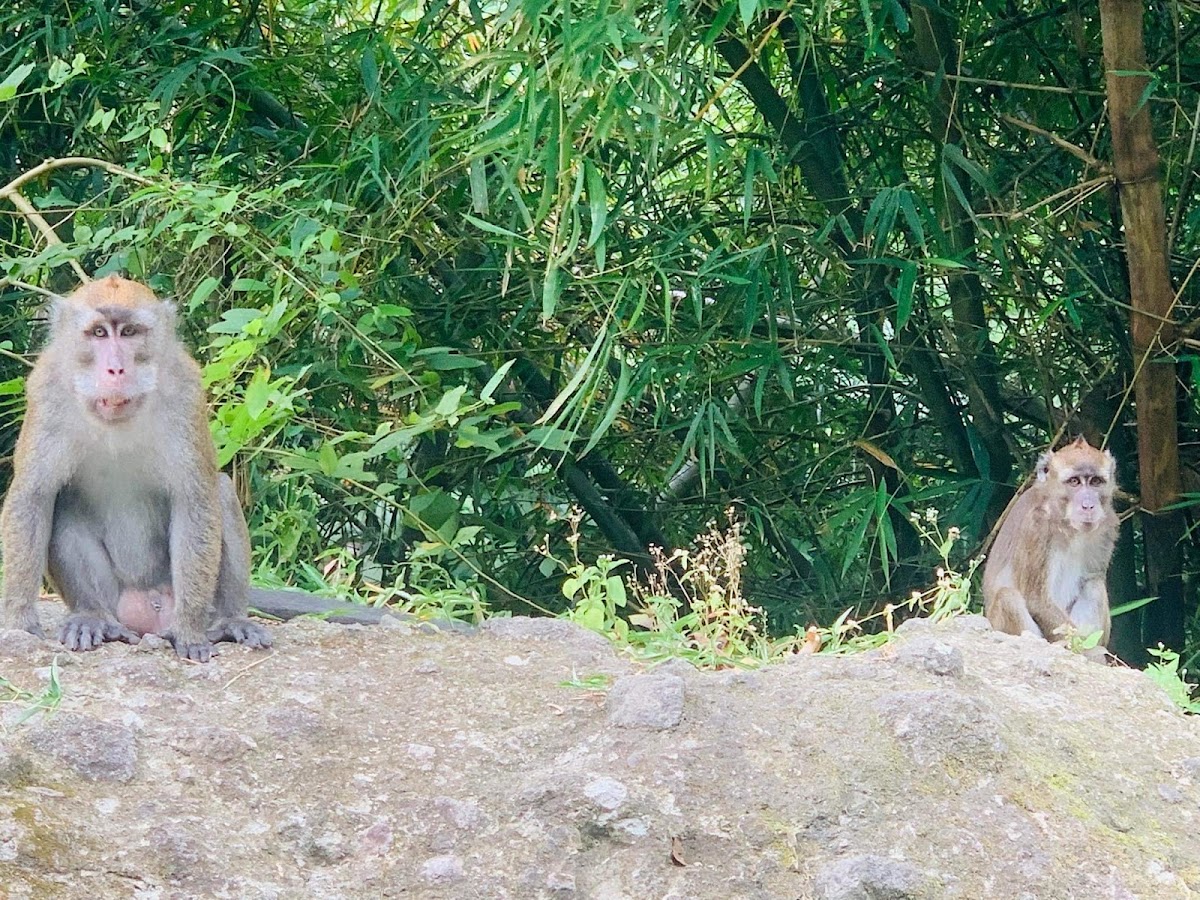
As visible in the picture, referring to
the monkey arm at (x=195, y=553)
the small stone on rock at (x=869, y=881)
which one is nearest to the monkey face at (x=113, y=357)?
the monkey arm at (x=195, y=553)

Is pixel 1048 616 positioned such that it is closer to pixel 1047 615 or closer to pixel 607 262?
pixel 1047 615

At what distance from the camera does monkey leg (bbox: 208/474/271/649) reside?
13.3 feet

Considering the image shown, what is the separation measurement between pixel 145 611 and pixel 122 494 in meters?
0.33

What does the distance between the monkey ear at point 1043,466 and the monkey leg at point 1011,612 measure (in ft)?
2.19

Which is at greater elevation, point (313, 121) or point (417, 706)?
point (313, 121)

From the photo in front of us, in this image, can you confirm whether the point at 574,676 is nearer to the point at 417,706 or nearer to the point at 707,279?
the point at 417,706

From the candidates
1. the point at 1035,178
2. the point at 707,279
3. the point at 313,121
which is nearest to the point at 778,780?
the point at 707,279

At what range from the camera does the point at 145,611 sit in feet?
14.1

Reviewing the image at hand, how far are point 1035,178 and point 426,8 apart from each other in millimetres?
2496

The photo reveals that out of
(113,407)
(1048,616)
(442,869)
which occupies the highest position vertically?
A: (113,407)

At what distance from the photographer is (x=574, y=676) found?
3.75 m

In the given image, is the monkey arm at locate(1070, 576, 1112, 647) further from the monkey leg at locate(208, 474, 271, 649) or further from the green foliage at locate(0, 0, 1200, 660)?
the monkey leg at locate(208, 474, 271, 649)

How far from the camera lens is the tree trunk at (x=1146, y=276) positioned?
533cm

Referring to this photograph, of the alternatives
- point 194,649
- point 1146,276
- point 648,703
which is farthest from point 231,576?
point 1146,276
